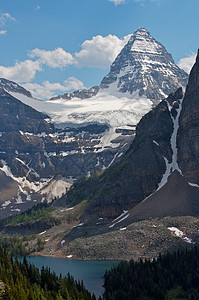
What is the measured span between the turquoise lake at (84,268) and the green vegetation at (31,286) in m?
19.1

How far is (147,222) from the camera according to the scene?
6752 inches

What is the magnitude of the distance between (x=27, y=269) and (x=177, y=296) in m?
36.5

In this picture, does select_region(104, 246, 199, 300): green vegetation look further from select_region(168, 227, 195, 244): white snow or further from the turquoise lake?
select_region(168, 227, 195, 244): white snow

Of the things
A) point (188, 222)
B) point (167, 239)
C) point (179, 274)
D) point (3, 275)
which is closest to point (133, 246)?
point (167, 239)

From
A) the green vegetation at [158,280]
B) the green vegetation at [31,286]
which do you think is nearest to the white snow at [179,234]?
the green vegetation at [158,280]

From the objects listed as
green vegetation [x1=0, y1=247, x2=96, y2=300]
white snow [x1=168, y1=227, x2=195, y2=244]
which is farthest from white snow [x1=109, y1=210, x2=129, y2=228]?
green vegetation [x1=0, y1=247, x2=96, y2=300]

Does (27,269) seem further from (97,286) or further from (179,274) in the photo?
(179,274)

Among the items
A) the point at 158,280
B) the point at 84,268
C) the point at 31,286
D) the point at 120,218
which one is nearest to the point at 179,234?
the point at 84,268

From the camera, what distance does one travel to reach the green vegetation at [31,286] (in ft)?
249

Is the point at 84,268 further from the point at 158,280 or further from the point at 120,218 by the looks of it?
the point at 120,218

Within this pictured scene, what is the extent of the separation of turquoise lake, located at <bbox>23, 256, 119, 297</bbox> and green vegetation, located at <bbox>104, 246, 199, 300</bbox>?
23.1 ft

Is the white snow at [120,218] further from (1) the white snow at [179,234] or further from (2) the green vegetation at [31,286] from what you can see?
(2) the green vegetation at [31,286]

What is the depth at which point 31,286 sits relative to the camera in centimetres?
8788

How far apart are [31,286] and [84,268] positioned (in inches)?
2259
